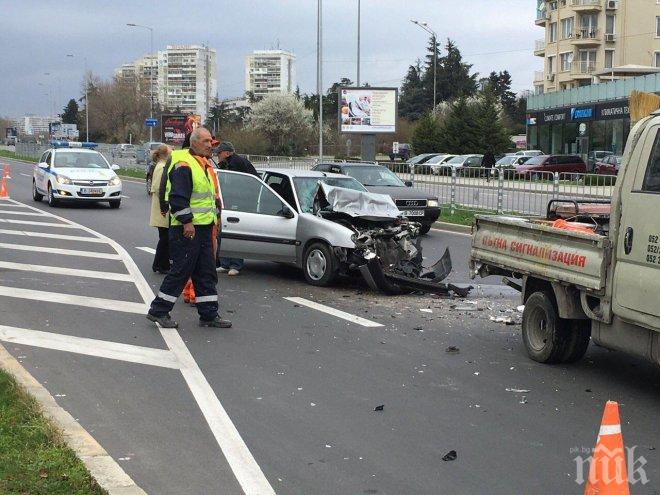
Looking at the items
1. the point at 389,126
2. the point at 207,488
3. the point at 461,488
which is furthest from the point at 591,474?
the point at 389,126

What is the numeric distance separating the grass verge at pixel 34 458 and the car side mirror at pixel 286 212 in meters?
6.75

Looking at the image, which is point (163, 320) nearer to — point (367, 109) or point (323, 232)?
point (323, 232)

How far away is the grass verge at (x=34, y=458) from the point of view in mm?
4480

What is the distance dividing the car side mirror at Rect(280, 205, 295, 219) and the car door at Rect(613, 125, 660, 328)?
618 cm

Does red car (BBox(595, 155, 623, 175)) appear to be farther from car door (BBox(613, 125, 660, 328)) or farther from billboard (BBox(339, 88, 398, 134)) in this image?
car door (BBox(613, 125, 660, 328))

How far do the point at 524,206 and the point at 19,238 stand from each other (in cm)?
1095

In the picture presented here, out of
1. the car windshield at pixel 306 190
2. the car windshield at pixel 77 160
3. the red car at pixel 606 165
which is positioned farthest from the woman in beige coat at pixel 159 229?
the red car at pixel 606 165

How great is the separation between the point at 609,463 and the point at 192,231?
→ 17.5ft

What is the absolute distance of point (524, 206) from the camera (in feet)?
66.4

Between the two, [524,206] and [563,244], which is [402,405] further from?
[524,206]

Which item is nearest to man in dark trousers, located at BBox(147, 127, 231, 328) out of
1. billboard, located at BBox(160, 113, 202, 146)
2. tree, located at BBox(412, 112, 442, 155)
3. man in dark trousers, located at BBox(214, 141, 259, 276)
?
man in dark trousers, located at BBox(214, 141, 259, 276)

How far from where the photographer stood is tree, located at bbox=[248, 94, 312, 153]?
75.2 meters

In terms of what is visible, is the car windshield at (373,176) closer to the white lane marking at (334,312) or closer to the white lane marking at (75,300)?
the white lane marking at (334,312)

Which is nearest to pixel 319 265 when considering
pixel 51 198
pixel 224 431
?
pixel 224 431
